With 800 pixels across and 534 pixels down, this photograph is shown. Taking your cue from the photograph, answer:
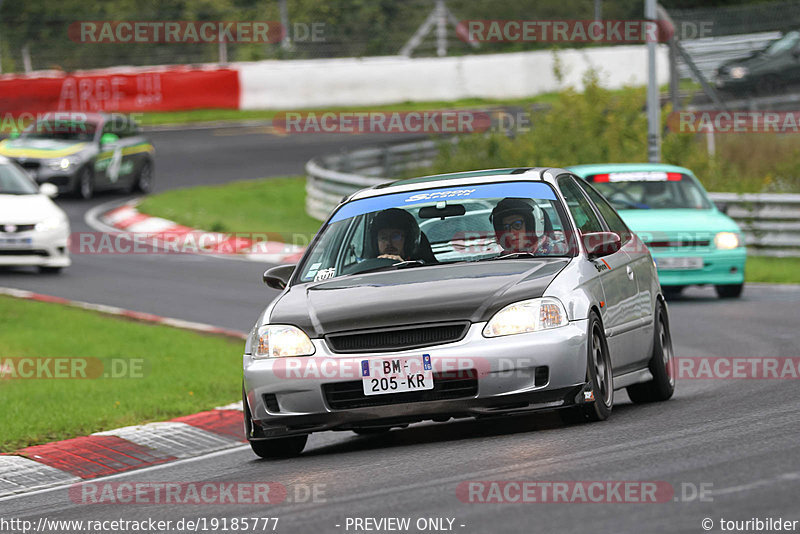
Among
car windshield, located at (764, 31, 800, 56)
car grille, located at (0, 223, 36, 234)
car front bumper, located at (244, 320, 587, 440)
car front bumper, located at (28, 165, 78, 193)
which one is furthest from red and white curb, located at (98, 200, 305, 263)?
car windshield, located at (764, 31, 800, 56)

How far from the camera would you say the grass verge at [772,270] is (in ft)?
61.3

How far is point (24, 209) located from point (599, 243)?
1234 centimetres

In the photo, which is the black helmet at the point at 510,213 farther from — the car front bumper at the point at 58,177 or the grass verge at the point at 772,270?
the car front bumper at the point at 58,177

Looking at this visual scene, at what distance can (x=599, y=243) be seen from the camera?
338 inches

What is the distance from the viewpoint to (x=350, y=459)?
7.89 metres

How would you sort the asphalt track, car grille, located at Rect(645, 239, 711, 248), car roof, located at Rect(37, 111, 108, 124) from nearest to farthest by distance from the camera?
the asphalt track, car grille, located at Rect(645, 239, 711, 248), car roof, located at Rect(37, 111, 108, 124)

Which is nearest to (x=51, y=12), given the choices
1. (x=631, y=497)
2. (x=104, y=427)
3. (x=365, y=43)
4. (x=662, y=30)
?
(x=365, y=43)

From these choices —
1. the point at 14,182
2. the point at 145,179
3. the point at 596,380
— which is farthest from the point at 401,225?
the point at 145,179

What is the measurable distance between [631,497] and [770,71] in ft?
96.3

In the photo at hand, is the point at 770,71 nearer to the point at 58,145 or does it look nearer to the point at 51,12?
the point at 58,145

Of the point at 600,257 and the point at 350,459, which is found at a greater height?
the point at 600,257

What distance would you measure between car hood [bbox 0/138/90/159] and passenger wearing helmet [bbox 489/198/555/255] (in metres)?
19.1

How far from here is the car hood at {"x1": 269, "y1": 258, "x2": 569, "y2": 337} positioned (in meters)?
7.74

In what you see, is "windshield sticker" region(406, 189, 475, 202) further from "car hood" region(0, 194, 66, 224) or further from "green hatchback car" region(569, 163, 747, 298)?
"car hood" region(0, 194, 66, 224)
